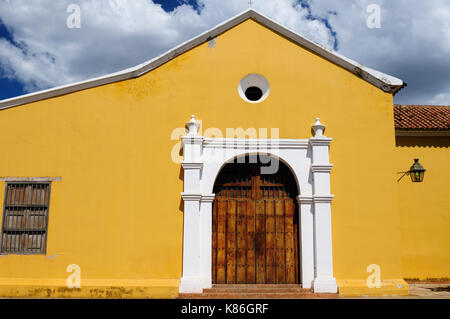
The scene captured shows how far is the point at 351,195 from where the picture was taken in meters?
8.23

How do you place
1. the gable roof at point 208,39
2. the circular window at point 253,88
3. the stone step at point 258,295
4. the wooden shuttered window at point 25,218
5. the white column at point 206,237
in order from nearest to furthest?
1. the stone step at point 258,295
2. the white column at point 206,237
3. the wooden shuttered window at point 25,218
4. the gable roof at point 208,39
5. the circular window at point 253,88

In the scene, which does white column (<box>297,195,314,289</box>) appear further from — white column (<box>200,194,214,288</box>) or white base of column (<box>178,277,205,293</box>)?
white base of column (<box>178,277,205,293</box>)

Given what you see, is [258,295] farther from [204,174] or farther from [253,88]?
[253,88]

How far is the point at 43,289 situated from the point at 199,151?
3795 millimetres

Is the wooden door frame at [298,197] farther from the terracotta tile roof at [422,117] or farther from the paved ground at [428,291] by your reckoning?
the terracotta tile roof at [422,117]

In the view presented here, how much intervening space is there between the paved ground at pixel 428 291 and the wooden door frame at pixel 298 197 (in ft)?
4.52

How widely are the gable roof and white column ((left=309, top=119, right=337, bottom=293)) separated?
1.37 meters

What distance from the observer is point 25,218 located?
8.21m

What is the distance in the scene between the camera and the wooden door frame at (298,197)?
788 centimetres

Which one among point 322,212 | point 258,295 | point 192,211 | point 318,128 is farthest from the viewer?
point 318,128

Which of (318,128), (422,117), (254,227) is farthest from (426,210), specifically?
Result: (254,227)

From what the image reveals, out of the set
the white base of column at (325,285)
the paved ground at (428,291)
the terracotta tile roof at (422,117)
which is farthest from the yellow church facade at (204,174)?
the terracotta tile roof at (422,117)

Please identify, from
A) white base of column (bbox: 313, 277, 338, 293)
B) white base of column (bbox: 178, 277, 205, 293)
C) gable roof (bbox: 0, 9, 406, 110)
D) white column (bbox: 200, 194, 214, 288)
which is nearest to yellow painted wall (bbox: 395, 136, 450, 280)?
gable roof (bbox: 0, 9, 406, 110)

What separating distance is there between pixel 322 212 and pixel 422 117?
466 cm
